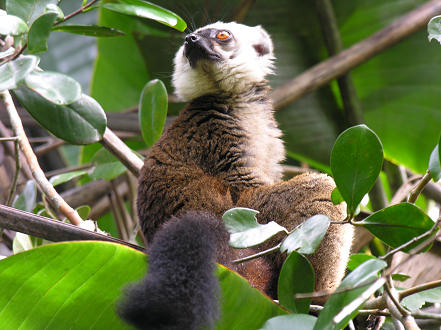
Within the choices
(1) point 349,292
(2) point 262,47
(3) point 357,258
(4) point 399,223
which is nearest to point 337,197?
(4) point 399,223

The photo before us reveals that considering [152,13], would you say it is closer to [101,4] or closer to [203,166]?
[101,4]

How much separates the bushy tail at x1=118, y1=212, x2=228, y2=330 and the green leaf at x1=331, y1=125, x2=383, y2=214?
0.46 metres

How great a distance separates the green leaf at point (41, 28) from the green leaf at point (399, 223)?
47.4 inches

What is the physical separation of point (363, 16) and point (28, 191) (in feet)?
11.0

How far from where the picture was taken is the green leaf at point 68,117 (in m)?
2.00

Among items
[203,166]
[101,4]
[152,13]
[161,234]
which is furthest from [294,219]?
[101,4]

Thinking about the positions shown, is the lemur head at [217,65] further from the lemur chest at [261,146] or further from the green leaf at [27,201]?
the green leaf at [27,201]

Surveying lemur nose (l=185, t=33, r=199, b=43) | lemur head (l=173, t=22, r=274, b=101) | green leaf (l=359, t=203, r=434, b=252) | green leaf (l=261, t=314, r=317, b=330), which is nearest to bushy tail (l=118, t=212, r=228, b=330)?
green leaf (l=261, t=314, r=317, b=330)

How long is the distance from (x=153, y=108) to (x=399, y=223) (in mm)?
1628

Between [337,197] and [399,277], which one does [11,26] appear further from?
[399,277]

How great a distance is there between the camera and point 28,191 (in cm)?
276

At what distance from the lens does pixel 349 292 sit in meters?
1.35

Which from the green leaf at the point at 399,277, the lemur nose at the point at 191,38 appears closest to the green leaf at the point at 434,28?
the green leaf at the point at 399,277

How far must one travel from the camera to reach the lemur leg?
7.39ft
